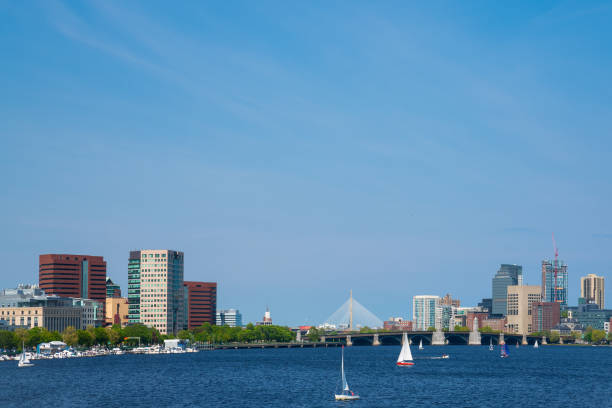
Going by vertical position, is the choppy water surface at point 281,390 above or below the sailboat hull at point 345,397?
below

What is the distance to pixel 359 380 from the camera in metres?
185

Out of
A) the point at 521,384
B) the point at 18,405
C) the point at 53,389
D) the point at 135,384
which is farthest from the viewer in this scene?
the point at 521,384

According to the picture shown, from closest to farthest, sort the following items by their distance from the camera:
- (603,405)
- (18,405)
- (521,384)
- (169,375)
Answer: (18,405) < (603,405) < (521,384) < (169,375)

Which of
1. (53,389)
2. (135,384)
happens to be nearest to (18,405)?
(53,389)

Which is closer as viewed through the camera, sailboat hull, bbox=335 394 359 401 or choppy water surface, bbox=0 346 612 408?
choppy water surface, bbox=0 346 612 408

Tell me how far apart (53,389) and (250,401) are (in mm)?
38442

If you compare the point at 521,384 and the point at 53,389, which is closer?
the point at 53,389

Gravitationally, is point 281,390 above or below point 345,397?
below

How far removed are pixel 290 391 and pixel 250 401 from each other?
19.3 metres

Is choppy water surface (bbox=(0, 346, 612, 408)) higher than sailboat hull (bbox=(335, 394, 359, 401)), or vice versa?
sailboat hull (bbox=(335, 394, 359, 401))

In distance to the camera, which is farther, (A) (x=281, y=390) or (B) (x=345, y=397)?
(A) (x=281, y=390)

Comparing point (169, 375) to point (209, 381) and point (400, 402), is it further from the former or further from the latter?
point (400, 402)

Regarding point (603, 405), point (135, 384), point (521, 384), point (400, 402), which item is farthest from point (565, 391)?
point (135, 384)

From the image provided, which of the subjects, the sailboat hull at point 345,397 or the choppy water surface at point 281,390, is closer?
the choppy water surface at point 281,390
